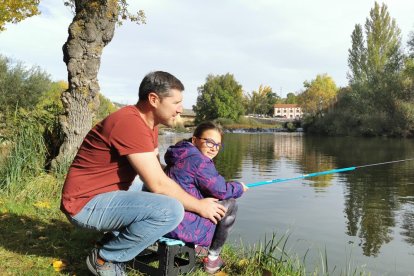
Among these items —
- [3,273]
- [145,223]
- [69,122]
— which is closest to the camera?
[145,223]

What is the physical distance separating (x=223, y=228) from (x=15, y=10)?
1109 centimetres

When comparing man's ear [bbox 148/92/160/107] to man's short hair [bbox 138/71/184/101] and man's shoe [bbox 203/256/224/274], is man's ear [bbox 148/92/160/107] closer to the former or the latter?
man's short hair [bbox 138/71/184/101]

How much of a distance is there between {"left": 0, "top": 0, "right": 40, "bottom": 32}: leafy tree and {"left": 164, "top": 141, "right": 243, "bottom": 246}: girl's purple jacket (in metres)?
10.2

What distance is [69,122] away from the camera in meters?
5.91

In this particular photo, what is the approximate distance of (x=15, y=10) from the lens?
11727 millimetres

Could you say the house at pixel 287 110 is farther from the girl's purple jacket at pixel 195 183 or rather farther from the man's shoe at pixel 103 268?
the man's shoe at pixel 103 268

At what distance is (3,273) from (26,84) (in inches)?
884

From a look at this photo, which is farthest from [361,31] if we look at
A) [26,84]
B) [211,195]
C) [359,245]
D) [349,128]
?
[211,195]

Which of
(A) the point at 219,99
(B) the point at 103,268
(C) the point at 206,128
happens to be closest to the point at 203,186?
(C) the point at 206,128

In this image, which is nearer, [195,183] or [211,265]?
[195,183]

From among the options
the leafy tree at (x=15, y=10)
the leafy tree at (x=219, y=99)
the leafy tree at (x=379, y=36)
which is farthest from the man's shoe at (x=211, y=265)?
the leafy tree at (x=219, y=99)

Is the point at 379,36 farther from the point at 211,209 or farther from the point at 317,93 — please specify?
the point at 211,209

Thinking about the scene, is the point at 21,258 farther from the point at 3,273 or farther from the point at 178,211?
the point at 178,211

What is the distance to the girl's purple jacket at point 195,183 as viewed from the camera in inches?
108
